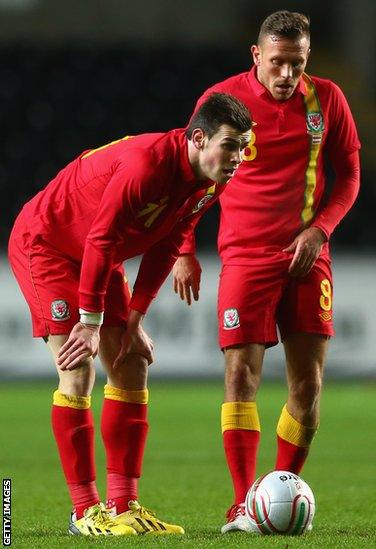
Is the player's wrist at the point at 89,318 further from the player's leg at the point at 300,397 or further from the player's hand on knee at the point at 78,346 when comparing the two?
the player's leg at the point at 300,397

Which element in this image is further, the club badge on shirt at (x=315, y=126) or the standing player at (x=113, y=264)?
the club badge on shirt at (x=315, y=126)

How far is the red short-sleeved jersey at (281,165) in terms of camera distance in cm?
472

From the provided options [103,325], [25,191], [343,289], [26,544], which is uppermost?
[25,191]

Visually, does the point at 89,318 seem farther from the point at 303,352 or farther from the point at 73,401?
the point at 303,352

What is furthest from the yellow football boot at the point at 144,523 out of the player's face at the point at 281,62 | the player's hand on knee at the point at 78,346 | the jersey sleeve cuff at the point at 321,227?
the player's face at the point at 281,62

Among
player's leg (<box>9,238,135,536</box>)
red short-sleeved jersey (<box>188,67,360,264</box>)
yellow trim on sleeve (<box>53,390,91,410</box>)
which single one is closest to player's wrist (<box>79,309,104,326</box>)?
player's leg (<box>9,238,135,536</box>)

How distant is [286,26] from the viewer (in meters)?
4.55

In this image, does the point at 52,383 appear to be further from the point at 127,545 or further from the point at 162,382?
the point at 127,545

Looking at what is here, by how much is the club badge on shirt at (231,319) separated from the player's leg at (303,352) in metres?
0.21

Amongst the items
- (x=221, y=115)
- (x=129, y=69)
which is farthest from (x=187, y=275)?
(x=129, y=69)

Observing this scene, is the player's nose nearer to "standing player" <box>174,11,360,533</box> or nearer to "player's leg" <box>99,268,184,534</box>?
"standing player" <box>174,11,360,533</box>

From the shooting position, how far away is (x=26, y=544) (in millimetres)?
4059

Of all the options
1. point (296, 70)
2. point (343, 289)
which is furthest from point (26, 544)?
point (343, 289)

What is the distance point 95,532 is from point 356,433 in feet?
14.5
